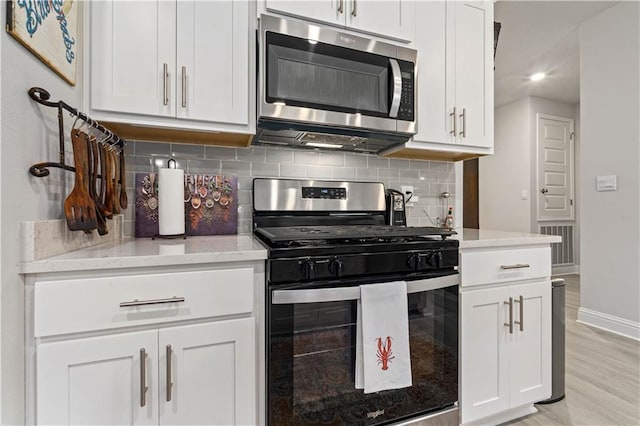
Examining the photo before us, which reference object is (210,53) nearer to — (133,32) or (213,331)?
(133,32)

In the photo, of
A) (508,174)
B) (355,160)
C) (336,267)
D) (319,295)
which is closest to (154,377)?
(319,295)

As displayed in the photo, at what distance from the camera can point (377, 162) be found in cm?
198

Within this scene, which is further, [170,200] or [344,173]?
[344,173]

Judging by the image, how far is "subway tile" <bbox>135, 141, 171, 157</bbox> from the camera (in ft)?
5.08

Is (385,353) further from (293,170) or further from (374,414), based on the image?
(293,170)

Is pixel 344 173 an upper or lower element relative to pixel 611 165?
A: lower

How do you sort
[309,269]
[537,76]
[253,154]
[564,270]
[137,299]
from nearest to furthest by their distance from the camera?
[137,299] < [309,269] < [253,154] < [537,76] < [564,270]

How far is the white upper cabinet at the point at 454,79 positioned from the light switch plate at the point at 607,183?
179 centimetres

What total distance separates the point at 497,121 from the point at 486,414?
5.49 meters

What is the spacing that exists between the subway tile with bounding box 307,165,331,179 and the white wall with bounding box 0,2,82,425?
118 cm

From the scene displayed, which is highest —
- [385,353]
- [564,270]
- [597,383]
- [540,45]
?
[540,45]

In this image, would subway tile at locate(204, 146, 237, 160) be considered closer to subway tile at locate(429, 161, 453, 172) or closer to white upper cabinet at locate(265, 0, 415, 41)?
white upper cabinet at locate(265, 0, 415, 41)

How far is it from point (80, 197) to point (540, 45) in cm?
437

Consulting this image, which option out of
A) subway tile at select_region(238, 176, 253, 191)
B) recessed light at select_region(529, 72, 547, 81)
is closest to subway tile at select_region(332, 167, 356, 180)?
subway tile at select_region(238, 176, 253, 191)
